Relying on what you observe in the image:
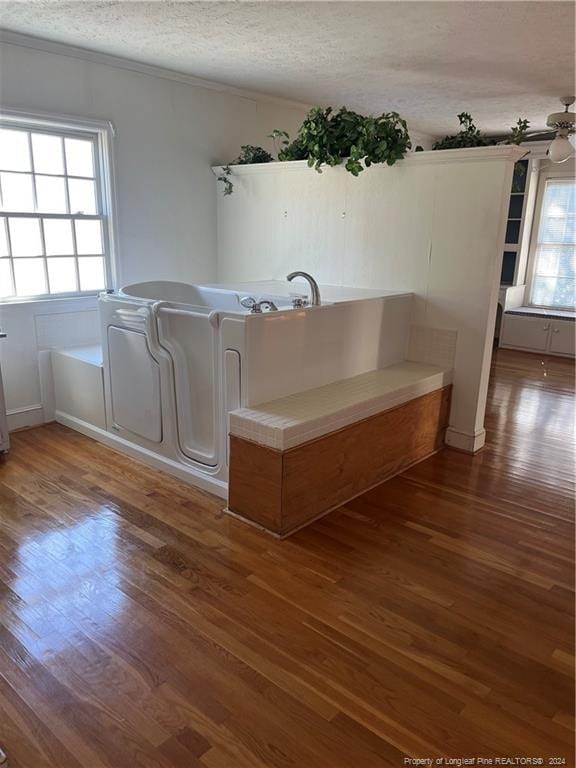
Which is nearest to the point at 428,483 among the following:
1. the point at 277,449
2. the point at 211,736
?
the point at 277,449

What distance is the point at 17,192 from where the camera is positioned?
365cm

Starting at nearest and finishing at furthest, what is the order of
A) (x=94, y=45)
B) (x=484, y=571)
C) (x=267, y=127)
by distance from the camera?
(x=484, y=571), (x=94, y=45), (x=267, y=127)

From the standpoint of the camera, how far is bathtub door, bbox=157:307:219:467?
9.44 ft

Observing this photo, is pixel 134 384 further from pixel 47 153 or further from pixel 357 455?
pixel 47 153

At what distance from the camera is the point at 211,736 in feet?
4.99

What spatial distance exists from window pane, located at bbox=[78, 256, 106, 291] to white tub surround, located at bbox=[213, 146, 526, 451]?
1.38 metres

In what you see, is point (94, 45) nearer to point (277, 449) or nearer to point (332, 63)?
point (332, 63)

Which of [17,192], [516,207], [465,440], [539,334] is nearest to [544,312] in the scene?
[539,334]

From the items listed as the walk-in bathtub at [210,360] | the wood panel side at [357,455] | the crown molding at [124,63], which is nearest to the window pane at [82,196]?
the crown molding at [124,63]

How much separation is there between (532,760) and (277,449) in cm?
139

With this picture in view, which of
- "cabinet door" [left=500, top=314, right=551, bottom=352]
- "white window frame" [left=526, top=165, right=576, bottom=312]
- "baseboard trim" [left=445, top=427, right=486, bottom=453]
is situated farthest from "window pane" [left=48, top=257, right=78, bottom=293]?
"white window frame" [left=526, top=165, right=576, bottom=312]

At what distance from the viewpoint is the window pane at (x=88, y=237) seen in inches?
159

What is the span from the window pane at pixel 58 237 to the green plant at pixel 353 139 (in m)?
1.77

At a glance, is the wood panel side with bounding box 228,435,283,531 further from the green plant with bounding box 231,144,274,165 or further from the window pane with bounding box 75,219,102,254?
the green plant with bounding box 231,144,274,165
